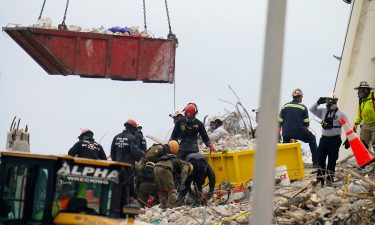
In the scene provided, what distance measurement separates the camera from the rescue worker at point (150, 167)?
837 inches

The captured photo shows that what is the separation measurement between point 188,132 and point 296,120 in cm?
236

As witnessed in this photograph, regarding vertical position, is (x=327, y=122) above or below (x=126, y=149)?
above

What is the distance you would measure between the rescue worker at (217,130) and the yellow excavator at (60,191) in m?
12.6

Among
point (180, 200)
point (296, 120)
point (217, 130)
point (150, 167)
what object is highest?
point (296, 120)

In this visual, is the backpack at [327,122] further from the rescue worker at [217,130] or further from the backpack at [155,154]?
the rescue worker at [217,130]

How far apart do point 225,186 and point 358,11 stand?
8225mm

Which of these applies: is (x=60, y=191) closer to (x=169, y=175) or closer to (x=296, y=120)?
(x=169, y=175)

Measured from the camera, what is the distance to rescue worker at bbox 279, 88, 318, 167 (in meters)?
22.7

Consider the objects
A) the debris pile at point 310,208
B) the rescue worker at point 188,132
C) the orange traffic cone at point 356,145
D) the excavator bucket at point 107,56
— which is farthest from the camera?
the excavator bucket at point 107,56

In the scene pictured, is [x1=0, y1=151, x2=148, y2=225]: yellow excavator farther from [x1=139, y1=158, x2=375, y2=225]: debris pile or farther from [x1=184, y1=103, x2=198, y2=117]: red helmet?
[x1=184, y1=103, x2=198, y2=117]: red helmet

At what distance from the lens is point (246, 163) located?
2228cm

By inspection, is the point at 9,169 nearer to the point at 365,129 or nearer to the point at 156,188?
the point at 156,188

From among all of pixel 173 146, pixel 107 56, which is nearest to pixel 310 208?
pixel 173 146

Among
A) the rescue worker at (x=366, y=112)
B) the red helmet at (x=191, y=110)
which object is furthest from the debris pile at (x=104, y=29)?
the rescue worker at (x=366, y=112)
